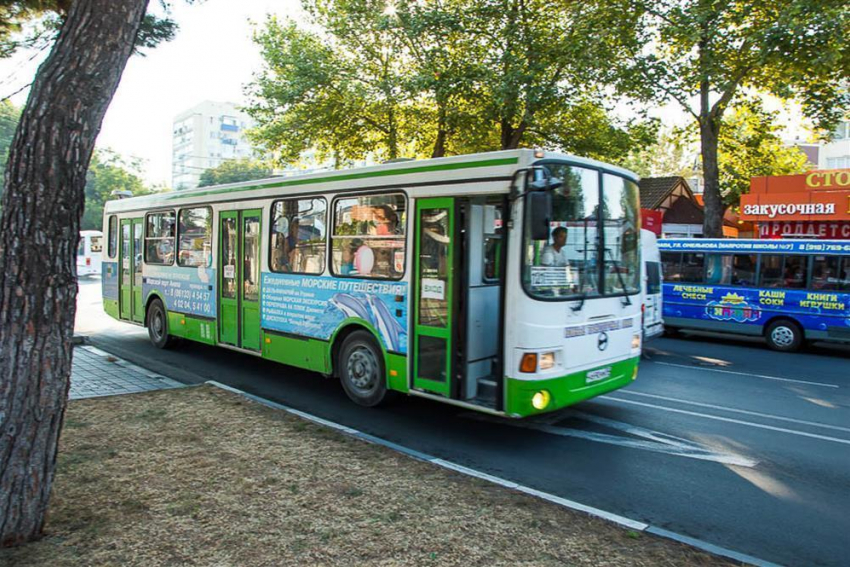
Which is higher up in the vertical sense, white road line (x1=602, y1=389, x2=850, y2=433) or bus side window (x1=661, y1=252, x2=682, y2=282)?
bus side window (x1=661, y1=252, x2=682, y2=282)

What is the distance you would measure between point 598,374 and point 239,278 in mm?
5803

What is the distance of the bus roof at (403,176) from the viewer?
635 centimetres

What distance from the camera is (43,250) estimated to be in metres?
4.00

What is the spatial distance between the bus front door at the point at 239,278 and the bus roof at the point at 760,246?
37.1 feet

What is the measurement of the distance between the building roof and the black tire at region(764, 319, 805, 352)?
17.6 meters

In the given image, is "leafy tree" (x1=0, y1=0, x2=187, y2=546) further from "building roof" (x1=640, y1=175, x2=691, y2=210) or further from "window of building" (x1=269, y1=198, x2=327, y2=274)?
"building roof" (x1=640, y1=175, x2=691, y2=210)

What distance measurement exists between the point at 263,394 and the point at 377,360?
2.07 metres

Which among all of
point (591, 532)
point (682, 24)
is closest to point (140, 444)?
point (591, 532)

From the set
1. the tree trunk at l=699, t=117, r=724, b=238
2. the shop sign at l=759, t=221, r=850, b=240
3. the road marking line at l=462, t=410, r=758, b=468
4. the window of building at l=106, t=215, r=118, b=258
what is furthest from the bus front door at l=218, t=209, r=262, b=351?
the shop sign at l=759, t=221, r=850, b=240

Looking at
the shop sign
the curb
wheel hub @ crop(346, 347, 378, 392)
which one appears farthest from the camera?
the shop sign

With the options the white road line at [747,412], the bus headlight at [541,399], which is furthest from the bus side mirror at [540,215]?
the white road line at [747,412]

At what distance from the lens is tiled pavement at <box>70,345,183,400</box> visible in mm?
8406

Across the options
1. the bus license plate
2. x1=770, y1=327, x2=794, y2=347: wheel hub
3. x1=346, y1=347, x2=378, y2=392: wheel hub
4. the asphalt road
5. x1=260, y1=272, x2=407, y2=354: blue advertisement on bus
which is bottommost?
the asphalt road

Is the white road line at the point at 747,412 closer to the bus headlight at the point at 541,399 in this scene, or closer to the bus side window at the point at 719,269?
the bus headlight at the point at 541,399
